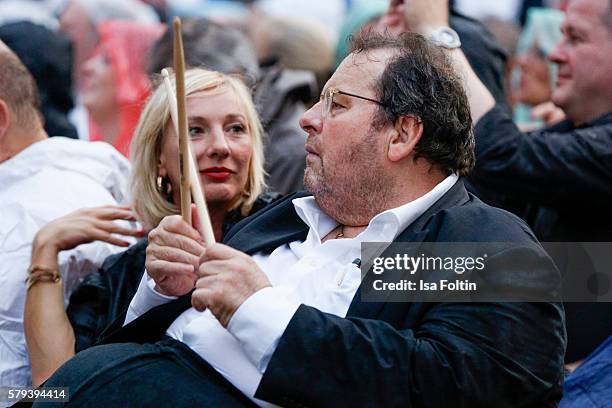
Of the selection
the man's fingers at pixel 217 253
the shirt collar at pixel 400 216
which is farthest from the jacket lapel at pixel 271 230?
the man's fingers at pixel 217 253

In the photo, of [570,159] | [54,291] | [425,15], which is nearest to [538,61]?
[425,15]

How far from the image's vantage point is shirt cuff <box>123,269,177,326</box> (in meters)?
2.96

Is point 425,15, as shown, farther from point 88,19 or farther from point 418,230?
point 88,19

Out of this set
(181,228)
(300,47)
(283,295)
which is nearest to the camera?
(283,295)

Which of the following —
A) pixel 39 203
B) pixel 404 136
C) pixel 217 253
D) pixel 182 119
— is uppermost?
pixel 182 119

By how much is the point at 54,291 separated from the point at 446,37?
1570mm

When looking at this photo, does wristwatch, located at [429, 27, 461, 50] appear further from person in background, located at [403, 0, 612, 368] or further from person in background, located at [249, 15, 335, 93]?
person in background, located at [249, 15, 335, 93]

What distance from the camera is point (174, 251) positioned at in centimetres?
268

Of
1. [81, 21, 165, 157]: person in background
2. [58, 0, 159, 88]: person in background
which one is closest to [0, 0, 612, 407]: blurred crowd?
[81, 21, 165, 157]: person in background

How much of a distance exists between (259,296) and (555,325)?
686 millimetres

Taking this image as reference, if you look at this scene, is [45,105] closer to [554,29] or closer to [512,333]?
[554,29]

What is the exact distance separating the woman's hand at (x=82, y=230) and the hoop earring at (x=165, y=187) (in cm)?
18

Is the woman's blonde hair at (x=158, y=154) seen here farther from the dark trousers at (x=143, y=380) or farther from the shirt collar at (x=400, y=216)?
the dark trousers at (x=143, y=380)

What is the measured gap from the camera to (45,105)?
16.4 ft
